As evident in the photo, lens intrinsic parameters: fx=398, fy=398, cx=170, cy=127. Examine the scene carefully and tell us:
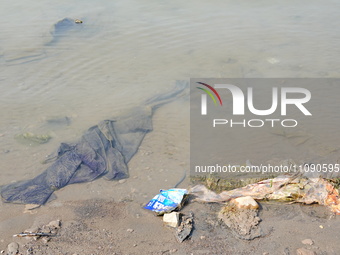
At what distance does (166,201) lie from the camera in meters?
4.20

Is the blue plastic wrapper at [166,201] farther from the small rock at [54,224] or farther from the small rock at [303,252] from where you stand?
the small rock at [303,252]

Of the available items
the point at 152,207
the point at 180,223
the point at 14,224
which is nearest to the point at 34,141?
the point at 14,224

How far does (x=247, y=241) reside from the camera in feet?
12.3

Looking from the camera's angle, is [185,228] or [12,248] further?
[185,228]

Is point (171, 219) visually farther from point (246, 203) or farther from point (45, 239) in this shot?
point (45, 239)

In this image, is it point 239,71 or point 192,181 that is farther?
point 239,71

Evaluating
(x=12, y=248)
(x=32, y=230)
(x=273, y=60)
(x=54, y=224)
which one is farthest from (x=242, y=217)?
(x=273, y=60)

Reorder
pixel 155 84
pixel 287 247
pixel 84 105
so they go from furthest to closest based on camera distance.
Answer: pixel 155 84, pixel 84 105, pixel 287 247

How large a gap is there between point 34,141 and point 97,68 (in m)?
2.25

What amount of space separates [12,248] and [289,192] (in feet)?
9.23

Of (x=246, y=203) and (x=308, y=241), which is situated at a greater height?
(x=246, y=203)

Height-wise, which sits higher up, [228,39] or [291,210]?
[228,39]

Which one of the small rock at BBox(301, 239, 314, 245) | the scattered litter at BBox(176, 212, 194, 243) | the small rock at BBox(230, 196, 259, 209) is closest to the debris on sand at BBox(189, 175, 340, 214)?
the small rock at BBox(230, 196, 259, 209)

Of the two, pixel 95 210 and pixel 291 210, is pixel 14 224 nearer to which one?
pixel 95 210
